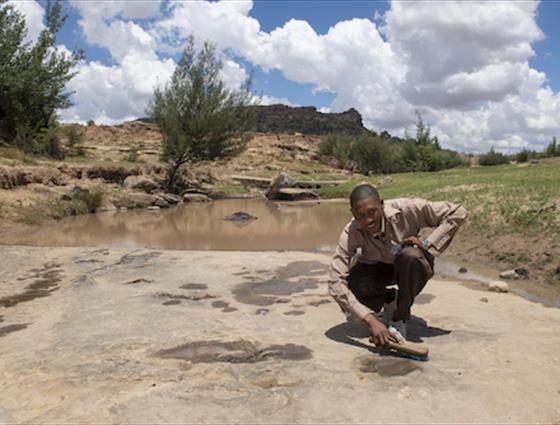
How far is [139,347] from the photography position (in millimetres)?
3781

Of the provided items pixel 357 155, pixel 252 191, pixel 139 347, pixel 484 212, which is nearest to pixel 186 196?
pixel 252 191

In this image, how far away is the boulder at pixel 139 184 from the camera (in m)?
22.7

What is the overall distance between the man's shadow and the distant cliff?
374 ft

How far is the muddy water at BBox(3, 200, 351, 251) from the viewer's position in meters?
11.3

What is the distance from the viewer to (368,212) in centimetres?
365

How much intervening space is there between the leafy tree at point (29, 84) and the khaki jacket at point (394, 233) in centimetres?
1928

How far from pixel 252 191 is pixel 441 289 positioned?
2596cm

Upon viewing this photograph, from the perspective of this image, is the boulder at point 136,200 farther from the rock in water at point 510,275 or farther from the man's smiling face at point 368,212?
the man's smiling face at point 368,212

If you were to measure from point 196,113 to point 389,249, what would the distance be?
24.6 metres

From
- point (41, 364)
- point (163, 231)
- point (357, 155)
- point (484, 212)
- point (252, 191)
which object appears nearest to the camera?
point (41, 364)

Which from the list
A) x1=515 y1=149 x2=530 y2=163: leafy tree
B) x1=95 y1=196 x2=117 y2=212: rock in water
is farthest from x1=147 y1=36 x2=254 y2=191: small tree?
x1=515 y1=149 x2=530 y2=163: leafy tree

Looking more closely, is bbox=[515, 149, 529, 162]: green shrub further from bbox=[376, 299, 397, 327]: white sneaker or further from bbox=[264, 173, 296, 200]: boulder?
bbox=[376, 299, 397, 327]: white sneaker

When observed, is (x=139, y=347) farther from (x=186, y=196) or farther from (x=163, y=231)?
(x=186, y=196)

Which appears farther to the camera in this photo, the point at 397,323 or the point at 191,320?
the point at 191,320
